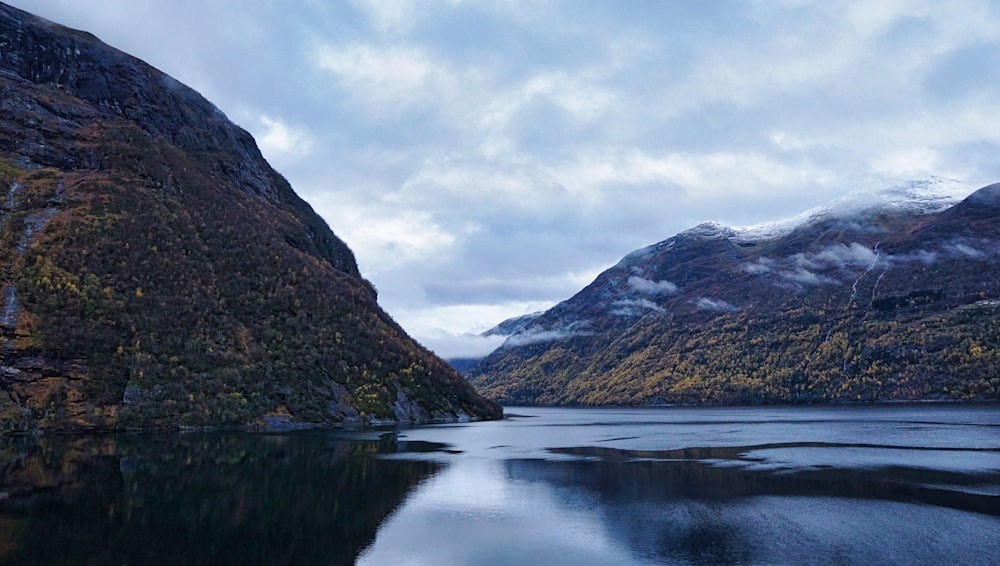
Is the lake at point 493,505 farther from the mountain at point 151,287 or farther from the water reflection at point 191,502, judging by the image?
the mountain at point 151,287

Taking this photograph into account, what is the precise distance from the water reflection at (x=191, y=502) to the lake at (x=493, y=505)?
19 cm

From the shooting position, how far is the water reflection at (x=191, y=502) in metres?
30.6

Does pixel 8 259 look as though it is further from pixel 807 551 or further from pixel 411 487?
pixel 807 551

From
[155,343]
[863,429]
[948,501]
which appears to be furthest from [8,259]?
[863,429]

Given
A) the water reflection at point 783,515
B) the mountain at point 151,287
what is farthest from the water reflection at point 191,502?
the mountain at point 151,287

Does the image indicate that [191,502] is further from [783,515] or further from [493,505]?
[783,515]

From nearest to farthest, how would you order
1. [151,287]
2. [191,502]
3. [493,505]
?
[191,502]
[493,505]
[151,287]

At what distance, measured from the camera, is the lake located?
31.5m

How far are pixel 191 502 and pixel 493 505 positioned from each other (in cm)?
2106

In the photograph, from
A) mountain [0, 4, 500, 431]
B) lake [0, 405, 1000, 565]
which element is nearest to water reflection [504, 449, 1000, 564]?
lake [0, 405, 1000, 565]

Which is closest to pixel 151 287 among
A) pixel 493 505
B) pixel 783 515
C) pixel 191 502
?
pixel 191 502

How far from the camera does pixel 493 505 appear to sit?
4616 cm

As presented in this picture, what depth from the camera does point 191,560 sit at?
1145 inches

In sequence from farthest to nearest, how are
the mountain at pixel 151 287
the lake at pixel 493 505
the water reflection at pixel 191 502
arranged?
the mountain at pixel 151 287
the lake at pixel 493 505
the water reflection at pixel 191 502
